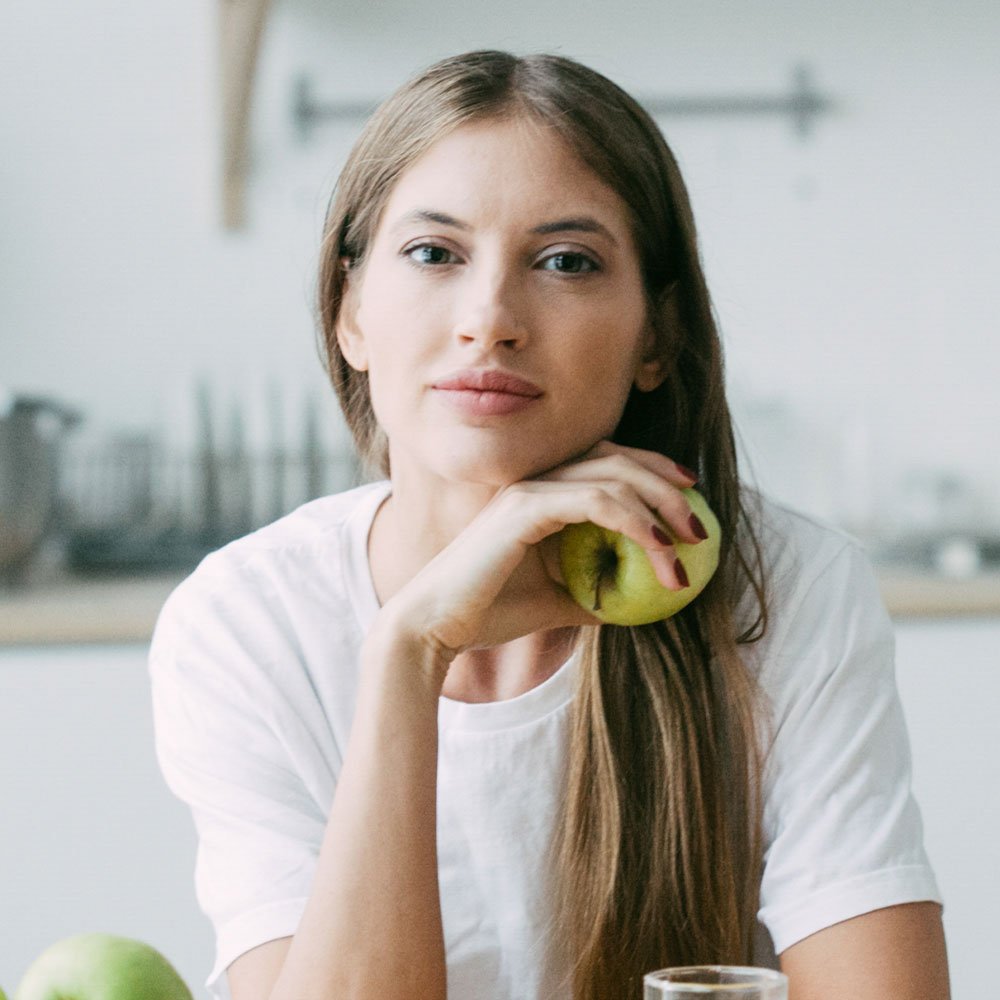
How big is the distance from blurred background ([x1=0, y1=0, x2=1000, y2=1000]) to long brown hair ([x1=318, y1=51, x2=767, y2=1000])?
111 centimetres

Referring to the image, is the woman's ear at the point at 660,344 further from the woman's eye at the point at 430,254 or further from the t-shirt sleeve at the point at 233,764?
the t-shirt sleeve at the point at 233,764

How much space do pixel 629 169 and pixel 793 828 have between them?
19.4 inches

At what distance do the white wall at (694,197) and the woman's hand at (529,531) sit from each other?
142 centimetres

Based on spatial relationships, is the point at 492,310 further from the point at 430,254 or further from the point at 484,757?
the point at 484,757

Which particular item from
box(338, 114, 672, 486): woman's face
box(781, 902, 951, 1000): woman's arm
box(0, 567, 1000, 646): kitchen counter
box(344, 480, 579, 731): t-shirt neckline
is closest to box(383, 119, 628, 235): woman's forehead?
box(338, 114, 672, 486): woman's face

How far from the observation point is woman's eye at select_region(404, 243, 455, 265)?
104 centimetres

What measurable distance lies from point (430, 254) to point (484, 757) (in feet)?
1.27

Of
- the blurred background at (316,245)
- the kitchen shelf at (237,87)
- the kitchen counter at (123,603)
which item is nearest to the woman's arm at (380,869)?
the kitchen counter at (123,603)

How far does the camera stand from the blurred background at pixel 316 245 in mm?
2238

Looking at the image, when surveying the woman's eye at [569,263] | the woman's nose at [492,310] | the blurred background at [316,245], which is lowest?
the woman's nose at [492,310]

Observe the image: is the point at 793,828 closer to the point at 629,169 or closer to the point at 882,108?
the point at 629,169

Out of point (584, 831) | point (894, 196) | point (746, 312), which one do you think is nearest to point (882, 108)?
point (894, 196)

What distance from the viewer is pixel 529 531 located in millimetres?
1017

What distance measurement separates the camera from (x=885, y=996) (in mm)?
941
